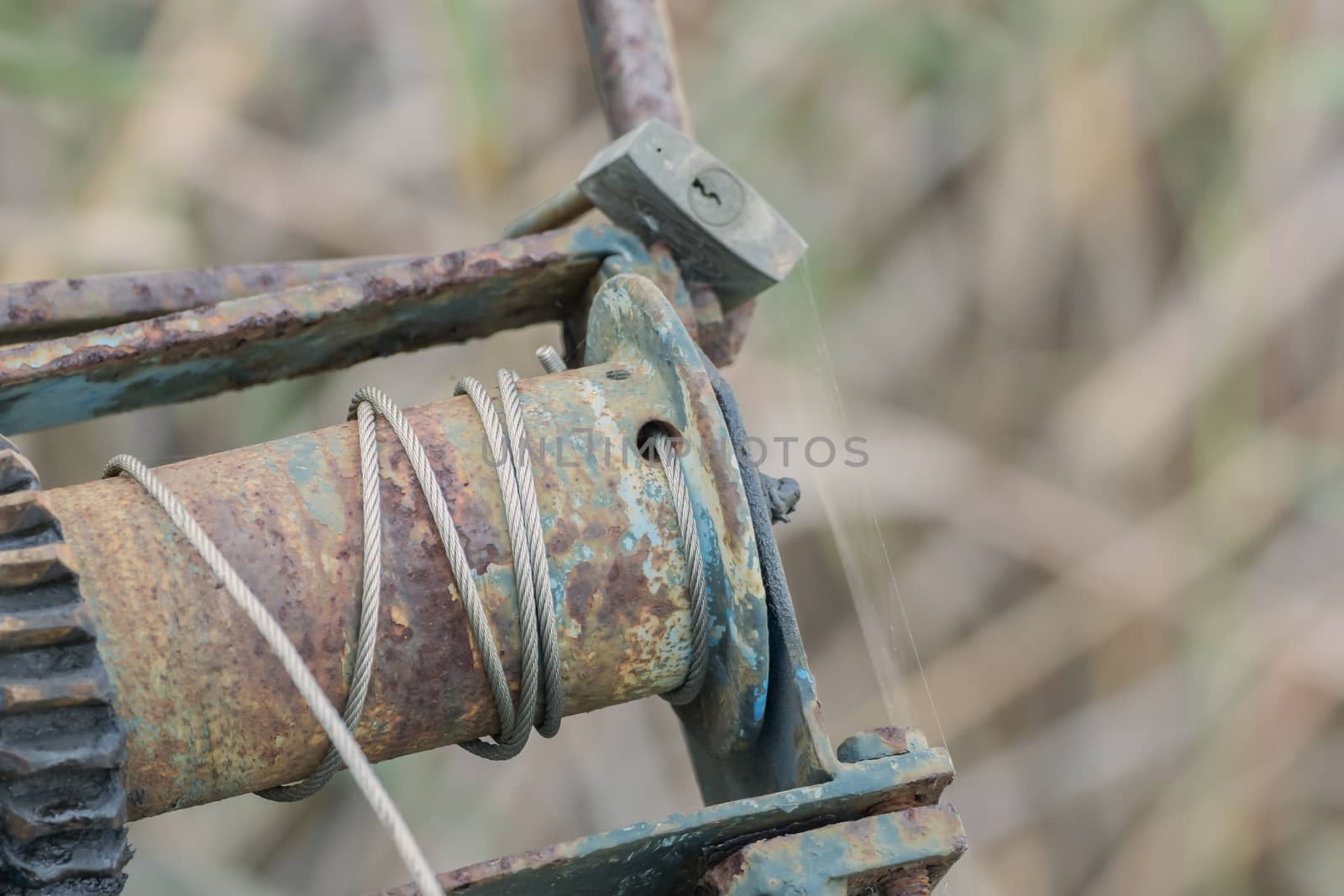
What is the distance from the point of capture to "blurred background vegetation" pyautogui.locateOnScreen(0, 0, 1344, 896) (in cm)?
216

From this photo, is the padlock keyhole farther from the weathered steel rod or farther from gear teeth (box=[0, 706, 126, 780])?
gear teeth (box=[0, 706, 126, 780])

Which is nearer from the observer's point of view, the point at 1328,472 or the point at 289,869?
the point at 289,869

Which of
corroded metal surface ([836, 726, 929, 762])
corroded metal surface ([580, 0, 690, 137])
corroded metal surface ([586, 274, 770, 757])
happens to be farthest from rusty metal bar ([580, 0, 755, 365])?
corroded metal surface ([836, 726, 929, 762])

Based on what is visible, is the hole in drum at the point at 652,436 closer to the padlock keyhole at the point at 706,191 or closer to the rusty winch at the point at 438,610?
the rusty winch at the point at 438,610

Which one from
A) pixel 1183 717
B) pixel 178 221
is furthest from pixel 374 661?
pixel 1183 717

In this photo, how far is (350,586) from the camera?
82 centimetres

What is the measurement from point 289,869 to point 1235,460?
6.09 feet

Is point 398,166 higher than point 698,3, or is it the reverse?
point 698,3

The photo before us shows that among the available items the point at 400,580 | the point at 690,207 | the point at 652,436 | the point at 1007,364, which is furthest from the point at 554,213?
the point at 1007,364

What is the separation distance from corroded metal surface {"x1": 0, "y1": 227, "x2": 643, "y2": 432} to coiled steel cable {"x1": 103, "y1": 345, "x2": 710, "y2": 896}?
108 millimetres

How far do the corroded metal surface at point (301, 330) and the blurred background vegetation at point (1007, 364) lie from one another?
3.51 ft

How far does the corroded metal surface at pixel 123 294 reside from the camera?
982mm

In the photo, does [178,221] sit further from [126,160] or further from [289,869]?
[289,869]

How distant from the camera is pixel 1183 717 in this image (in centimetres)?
239
